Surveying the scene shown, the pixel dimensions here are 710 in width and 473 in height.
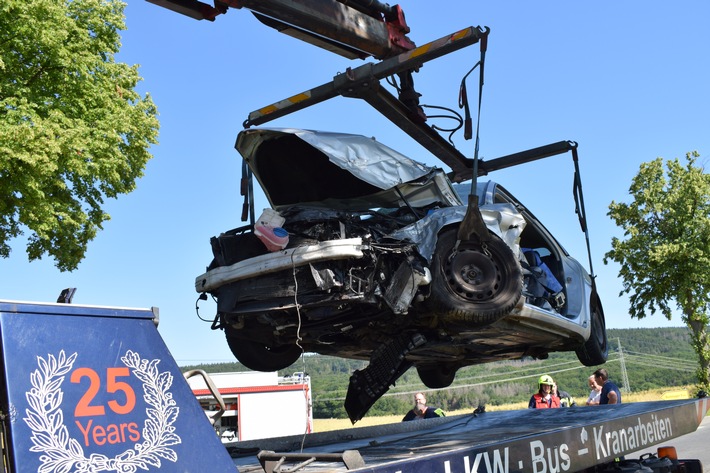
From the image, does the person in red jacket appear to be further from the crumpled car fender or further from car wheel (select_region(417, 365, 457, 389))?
A: the crumpled car fender

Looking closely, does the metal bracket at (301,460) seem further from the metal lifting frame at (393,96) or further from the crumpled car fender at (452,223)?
the metal lifting frame at (393,96)

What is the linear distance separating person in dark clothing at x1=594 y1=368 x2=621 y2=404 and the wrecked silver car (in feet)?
4.33

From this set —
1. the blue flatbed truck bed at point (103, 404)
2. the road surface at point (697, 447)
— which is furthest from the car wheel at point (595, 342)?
the blue flatbed truck bed at point (103, 404)

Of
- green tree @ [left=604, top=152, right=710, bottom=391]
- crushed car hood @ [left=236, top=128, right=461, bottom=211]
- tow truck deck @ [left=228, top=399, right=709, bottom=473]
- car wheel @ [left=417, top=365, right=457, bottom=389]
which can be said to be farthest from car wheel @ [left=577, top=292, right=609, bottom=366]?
green tree @ [left=604, top=152, right=710, bottom=391]

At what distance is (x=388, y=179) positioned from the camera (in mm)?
6020

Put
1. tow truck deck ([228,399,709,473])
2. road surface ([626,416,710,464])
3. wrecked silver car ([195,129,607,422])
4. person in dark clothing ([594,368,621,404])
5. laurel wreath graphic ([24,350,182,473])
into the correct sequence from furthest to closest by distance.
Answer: road surface ([626,416,710,464])
person in dark clothing ([594,368,621,404])
wrecked silver car ([195,129,607,422])
tow truck deck ([228,399,709,473])
laurel wreath graphic ([24,350,182,473])

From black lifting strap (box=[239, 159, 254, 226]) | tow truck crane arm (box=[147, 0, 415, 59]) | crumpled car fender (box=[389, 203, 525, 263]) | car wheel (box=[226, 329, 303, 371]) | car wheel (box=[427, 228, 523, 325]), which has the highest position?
tow truck crane arm (box=[147, 0, 415, 59])

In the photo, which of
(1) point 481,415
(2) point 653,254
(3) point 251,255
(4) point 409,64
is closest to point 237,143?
(3) point 251,255

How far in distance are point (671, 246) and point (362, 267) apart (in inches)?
980

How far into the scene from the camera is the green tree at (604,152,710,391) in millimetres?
27188

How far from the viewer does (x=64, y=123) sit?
13219 mm

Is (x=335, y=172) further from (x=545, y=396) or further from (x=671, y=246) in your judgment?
(x=671, y=246)

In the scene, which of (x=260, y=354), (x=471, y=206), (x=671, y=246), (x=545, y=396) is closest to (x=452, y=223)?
(x=471, y=206)

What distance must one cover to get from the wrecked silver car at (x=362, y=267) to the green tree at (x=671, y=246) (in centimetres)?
2270
